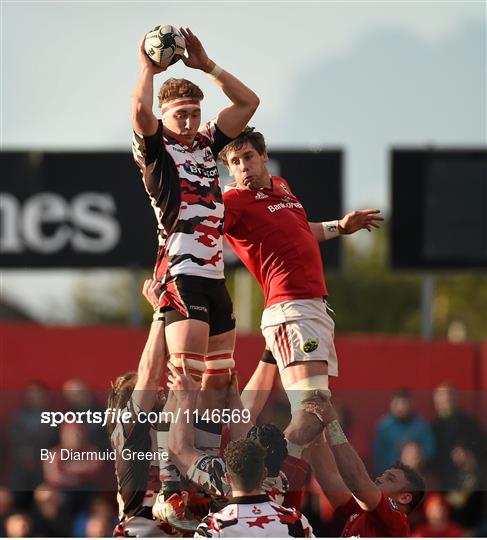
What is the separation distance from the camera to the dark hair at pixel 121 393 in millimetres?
10531

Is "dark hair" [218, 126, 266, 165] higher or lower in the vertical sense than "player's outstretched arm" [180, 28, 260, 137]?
lower

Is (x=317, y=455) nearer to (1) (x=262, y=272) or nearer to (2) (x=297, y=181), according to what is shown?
(1) (x=262, y=272)

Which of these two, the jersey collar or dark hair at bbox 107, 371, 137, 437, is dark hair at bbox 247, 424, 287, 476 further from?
dark hair at bbox 107, 371, 137, 437

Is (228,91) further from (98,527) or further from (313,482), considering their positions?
(98,527)

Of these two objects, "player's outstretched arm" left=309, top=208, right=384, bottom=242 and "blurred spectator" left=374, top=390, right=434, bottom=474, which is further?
"blurred spectator" left=374, top=390, right=434, bottom=474

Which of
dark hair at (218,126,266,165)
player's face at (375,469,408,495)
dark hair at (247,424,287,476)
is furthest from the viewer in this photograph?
player's face at (375,469,408,495)

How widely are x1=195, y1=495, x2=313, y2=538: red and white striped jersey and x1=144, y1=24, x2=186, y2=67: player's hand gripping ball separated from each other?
3.00m

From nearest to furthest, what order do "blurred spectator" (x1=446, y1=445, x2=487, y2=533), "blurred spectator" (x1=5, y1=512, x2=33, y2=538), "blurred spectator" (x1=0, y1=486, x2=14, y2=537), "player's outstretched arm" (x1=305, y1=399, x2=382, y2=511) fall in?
"player's outstretched arm" (x1=305, y1=399, x2=382, y2=511)
"blurred spectator" (x1=5, y1=512, x2=33, y2=538)
"blurred spectator" (x1=0, y1=486, x2=14, y2=537)
"blurred spectator" (x1=446, y1=445, x2=487, y2=533)

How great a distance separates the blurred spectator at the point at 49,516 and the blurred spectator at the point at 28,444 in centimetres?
15

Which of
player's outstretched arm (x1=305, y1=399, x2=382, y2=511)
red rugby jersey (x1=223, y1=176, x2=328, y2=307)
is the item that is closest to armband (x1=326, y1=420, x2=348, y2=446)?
player's outstretched arm (x1=305, y1=399, x2=382, y2=511)

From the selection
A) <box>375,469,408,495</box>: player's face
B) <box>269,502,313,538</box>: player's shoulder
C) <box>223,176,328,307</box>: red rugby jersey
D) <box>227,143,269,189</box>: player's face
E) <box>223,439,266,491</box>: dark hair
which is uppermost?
<box>227,143,269,189</box>: player's face

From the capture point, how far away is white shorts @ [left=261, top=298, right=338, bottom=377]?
1056 cm

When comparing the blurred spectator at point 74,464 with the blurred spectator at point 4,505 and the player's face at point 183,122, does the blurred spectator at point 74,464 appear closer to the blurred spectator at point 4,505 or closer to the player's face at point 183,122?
the blurred spectator at point 4,505

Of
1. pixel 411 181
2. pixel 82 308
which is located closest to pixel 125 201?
pixel 411 181
